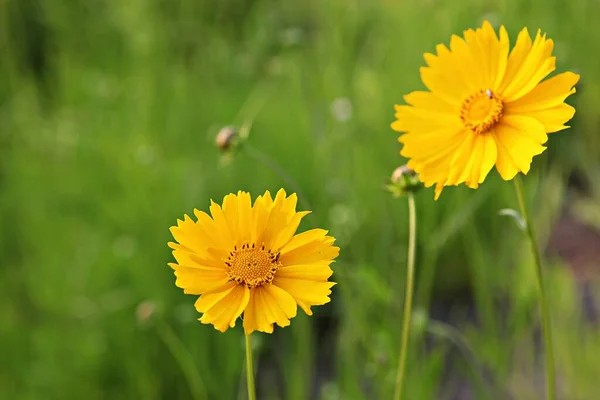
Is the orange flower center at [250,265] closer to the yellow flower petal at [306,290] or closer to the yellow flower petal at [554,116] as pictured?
the yellow flower petal at [306,290]

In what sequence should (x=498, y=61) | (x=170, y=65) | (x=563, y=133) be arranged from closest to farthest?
1. (x=498, y=61)
2. (x=563, y=133)
3. (x=170, y=65)

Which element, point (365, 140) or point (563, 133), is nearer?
point (365, 140)

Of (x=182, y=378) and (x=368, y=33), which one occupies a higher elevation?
(x=368, y=33)

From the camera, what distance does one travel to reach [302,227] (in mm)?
1645

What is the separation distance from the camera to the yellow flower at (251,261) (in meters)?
0.53

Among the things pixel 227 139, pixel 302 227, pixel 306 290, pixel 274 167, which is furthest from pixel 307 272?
pixel 302 227

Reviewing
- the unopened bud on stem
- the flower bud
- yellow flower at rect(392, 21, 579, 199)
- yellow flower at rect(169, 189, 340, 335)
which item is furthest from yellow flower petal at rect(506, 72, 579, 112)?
the flower bud

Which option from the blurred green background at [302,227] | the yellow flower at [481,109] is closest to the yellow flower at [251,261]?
the yellow flower at [481,109]

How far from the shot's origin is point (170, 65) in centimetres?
239

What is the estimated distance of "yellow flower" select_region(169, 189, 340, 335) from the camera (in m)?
0.53

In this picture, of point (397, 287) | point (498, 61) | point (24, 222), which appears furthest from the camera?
point (24, 222)

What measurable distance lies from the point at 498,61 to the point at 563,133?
1.69 meters

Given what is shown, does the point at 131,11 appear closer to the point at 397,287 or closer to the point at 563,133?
the point at 397,287

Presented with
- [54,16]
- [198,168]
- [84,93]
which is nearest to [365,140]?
[198,168]
